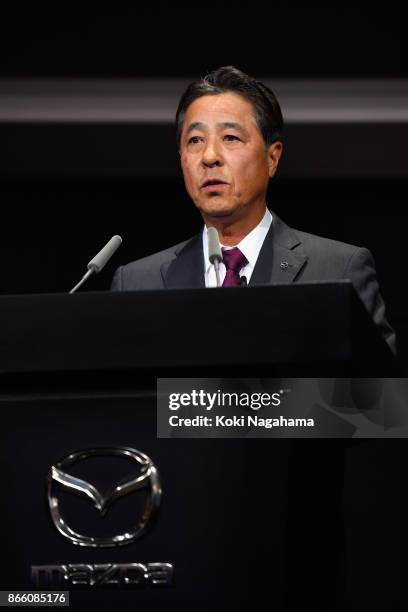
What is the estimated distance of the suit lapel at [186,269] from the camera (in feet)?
5.76

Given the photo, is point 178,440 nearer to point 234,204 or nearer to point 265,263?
point 265,263

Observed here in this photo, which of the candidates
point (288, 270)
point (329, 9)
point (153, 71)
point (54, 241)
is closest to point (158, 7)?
point (153, 71)

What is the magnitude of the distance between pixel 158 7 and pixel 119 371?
76.5 inches

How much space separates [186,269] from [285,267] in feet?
0.53

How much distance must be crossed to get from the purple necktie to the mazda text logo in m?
0.62

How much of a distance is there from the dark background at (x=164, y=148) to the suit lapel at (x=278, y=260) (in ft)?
3.16

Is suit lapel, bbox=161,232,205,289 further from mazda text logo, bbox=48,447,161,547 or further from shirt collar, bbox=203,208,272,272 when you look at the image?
mazda text logo, bbox=48,447,161,547

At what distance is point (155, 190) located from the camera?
3109 millimetres

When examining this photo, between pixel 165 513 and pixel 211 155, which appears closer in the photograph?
pixel 165 513

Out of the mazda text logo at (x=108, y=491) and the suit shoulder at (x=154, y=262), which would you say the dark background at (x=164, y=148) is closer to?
the suit shoulder at (x=154, y=262)

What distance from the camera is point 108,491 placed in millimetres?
1164

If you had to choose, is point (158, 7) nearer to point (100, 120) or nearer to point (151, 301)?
point (100, 120)

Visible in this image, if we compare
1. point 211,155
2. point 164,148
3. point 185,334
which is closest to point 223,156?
point 211,155

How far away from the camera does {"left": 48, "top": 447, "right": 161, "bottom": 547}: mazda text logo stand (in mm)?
1154
